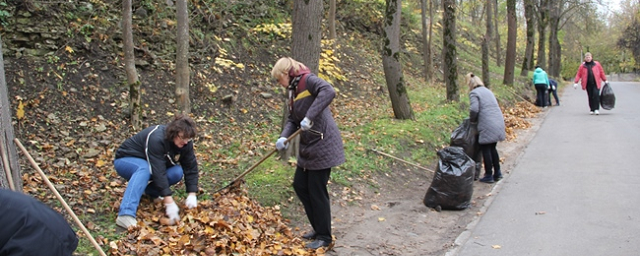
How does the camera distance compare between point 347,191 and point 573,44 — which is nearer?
point 347,191

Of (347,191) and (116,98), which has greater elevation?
(116,98)

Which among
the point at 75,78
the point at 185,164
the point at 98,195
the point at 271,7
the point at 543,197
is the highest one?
the point at 271,7

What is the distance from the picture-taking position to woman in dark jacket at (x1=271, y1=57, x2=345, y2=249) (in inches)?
199

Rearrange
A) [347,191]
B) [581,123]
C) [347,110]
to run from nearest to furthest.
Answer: [347,191] → [347,110] → [581,123]

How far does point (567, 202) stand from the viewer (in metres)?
6.96

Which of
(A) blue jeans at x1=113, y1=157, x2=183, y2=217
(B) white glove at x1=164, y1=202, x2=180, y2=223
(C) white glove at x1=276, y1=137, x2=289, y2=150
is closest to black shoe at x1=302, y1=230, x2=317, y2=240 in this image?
(C) white glove at x1=276, y1=137, x2=289, y2=150

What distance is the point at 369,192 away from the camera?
291 inches

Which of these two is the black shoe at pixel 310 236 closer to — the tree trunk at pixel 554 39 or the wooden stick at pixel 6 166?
the wooden stick at pixel 6 166

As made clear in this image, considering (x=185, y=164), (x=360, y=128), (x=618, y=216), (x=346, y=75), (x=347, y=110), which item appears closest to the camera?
(x=185, y=164)

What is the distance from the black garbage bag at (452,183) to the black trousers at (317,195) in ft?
6.90

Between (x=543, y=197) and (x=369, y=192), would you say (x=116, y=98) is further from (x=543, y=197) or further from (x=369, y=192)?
(x=543, y=197)

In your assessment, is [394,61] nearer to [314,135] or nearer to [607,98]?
[314,135]

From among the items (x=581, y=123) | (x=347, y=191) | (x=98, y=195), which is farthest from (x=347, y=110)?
(x=98, y=195)

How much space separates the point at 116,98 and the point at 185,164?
377 cm
